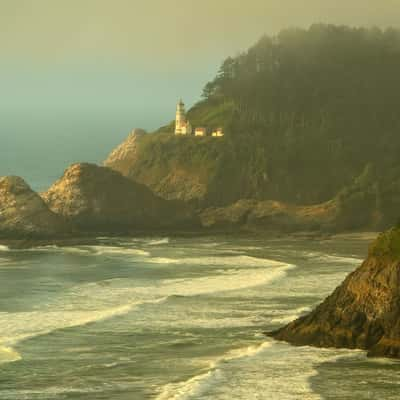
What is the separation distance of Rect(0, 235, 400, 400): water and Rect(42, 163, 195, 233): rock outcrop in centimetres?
1863

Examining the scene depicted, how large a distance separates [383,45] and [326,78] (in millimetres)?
10372

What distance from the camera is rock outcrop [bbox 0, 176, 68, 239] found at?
95.3m

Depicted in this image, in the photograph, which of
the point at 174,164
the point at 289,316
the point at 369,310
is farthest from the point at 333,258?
the point at 174,164

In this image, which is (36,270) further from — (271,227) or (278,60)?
(278,60)

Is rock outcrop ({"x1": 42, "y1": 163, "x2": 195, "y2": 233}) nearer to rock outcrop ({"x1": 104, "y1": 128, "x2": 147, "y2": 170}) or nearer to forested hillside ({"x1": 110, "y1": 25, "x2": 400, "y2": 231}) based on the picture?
forested hillside ({"x1": 110, "y1": 25, "x2": 400, "y2": 231})

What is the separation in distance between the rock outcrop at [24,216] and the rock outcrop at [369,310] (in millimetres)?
54471

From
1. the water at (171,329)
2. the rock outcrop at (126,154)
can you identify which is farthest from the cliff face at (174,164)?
the water at (171,329)

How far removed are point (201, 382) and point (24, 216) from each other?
190 feet

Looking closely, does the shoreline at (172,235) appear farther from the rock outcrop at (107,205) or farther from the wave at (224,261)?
the wave at (224,261)

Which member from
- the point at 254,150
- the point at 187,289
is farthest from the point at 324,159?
the point at 187,289

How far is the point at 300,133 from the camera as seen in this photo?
130 metres

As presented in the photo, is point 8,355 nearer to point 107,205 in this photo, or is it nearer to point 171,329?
point 171,329

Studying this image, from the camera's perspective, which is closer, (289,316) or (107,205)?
(289,316)

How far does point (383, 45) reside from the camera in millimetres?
148375
